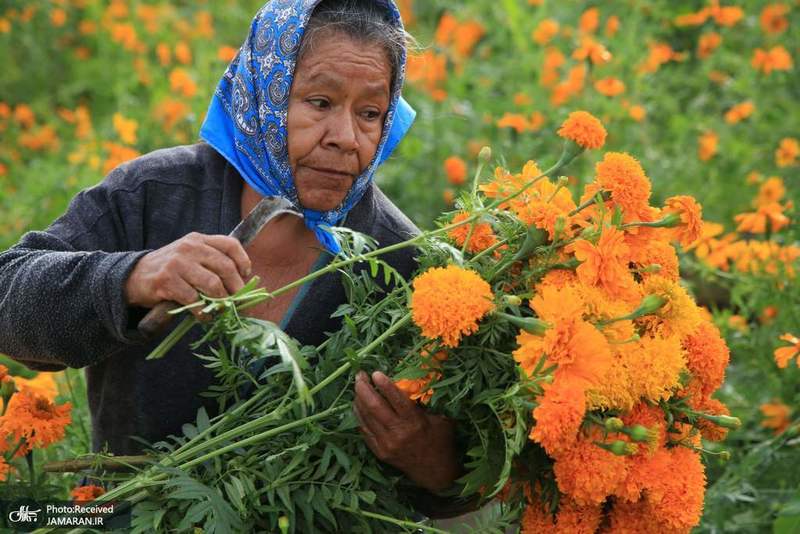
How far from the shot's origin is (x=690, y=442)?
189 cm

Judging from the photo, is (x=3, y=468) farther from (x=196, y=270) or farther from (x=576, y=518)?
(x=576, y=518)

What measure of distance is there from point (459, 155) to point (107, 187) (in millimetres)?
2529

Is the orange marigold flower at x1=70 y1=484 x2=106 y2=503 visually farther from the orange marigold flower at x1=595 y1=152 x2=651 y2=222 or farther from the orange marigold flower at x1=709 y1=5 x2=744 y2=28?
the orange marigold flower at x1=709 y1=5 x2=744 y2=28

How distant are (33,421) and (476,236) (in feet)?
2.98

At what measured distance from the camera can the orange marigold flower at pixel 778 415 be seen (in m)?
3.19

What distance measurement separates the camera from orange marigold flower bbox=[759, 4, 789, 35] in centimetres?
491

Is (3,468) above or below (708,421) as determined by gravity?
below

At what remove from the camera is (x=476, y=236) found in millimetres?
1963

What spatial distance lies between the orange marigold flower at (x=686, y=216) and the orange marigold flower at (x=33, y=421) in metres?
1.20

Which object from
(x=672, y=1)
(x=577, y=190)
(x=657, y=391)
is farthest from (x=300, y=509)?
(x=672, y=1)

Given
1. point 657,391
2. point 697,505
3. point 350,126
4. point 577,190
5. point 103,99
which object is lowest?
point 103,99

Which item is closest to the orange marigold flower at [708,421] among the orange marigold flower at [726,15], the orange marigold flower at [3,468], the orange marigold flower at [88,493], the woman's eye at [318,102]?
the woman's eye at [318,102]

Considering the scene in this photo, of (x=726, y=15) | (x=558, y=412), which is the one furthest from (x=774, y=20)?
(x=558, y=412)

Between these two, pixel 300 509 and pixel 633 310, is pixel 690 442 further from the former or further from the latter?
pixel 300 509
